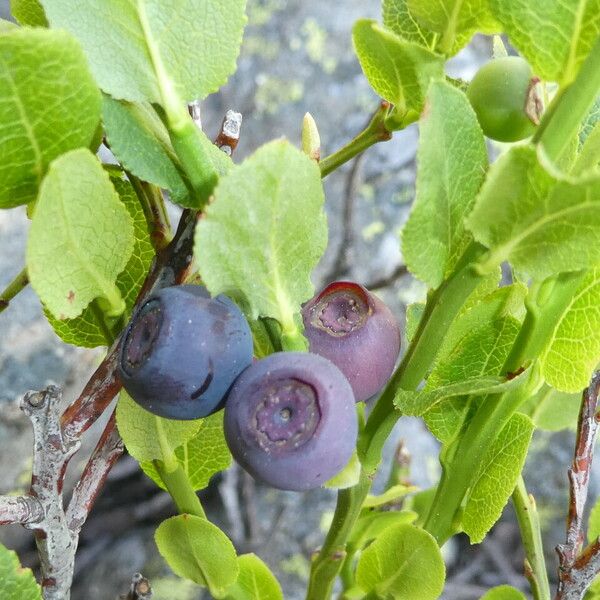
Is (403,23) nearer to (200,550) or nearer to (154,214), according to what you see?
(154,214)

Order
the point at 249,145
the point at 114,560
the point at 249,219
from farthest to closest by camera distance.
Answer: the point at 249,145, the point at 114,560, the point at 249,219

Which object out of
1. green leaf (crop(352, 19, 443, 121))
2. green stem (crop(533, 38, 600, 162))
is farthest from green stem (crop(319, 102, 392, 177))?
green stem (crop(533, 38, 600, 162))

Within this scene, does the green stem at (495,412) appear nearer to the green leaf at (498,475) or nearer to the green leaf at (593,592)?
the green leaf at (498,475)

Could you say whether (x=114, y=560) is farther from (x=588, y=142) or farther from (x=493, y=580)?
(x=588, y=142)

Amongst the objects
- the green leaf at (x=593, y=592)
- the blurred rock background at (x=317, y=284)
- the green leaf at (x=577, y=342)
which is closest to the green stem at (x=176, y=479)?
the green leaf at (x=577, y=342)

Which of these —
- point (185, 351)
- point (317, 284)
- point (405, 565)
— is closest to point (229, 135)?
point (185, 351)

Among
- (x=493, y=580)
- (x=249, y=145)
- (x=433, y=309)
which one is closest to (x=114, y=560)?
(x=493, y=580)
